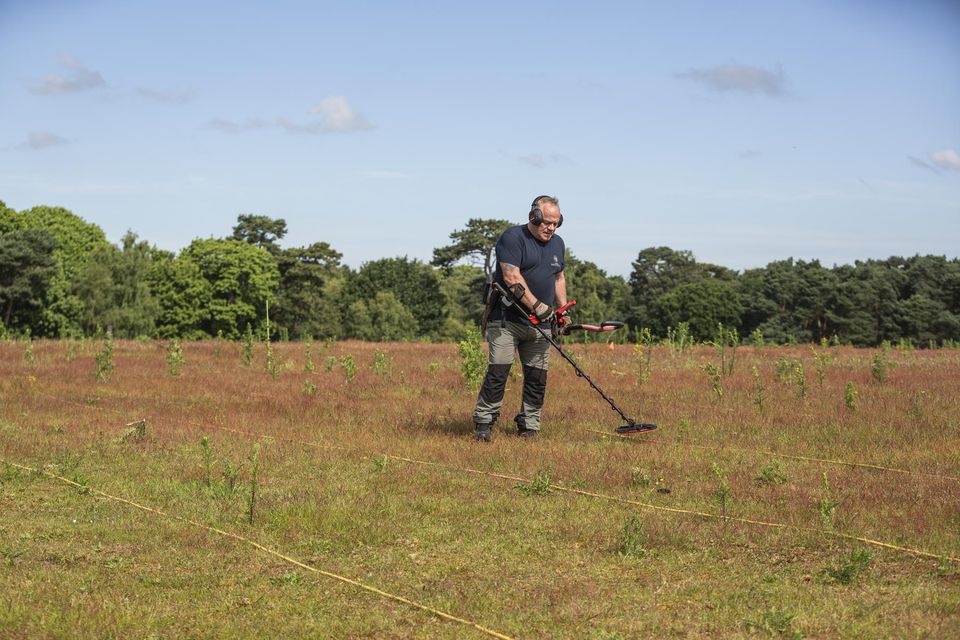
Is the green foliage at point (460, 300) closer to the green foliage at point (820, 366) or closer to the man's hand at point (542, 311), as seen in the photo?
the green foliage at point (820, 366)

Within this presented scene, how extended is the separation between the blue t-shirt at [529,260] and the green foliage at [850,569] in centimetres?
562

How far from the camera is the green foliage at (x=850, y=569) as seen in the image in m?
6.36

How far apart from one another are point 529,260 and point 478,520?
4272 millimetres

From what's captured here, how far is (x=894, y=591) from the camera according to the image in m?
6.12

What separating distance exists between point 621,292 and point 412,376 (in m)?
84.3

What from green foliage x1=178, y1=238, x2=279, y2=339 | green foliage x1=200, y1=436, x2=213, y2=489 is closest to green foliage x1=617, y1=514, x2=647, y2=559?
green foliage x1=200, y1=436, x2=213, y2=489

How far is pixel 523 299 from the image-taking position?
11.4m

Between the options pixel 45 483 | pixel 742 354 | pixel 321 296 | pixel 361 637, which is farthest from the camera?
pixel 321 296

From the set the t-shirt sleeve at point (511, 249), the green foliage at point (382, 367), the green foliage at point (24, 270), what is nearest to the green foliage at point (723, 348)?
the green foliage at point (382, 367)

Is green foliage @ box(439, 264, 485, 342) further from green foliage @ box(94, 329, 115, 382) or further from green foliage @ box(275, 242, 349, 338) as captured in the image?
green foliage @ box(94, 329, 115, 382)

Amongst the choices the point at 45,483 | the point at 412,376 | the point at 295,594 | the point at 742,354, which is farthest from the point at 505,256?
the point at 742,354

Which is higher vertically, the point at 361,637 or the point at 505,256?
the point at 505,256

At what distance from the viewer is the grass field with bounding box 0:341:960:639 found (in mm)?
5777

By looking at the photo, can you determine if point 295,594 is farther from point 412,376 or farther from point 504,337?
point 412,376
